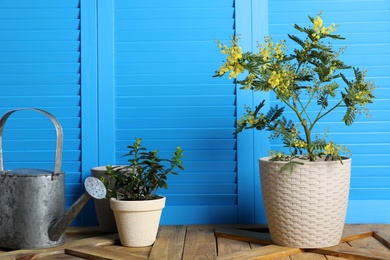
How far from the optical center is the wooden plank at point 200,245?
1.61m

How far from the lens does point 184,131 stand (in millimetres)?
2064

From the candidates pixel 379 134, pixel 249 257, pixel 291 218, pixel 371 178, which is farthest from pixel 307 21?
pixel 249 257

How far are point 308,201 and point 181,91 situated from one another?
0.68 m

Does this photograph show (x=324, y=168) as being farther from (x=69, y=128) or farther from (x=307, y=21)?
(x=69, y=128)

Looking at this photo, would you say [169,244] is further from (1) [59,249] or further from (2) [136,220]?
(1) [59,249]

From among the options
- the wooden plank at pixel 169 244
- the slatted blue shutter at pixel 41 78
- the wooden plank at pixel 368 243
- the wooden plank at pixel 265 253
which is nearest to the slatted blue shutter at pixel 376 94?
the wooden plank at pixel 368 243

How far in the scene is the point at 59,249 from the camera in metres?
1.72

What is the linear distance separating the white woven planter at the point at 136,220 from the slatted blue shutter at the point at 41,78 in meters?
0.39

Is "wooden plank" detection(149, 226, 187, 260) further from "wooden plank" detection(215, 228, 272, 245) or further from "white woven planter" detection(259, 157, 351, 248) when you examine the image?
"white woven planter" detection(259, 157, 351, 248)

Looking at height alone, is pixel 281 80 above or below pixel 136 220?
above

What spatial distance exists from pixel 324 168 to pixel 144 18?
0.90 metres

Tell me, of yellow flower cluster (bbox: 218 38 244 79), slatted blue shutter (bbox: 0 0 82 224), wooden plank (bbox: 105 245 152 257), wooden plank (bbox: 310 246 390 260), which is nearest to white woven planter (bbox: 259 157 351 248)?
wooden plank (bbox: 310 246 390 260)

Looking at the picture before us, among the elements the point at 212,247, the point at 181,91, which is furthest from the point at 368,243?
the point at 181,91

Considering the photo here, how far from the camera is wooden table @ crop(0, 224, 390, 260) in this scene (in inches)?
63.7
